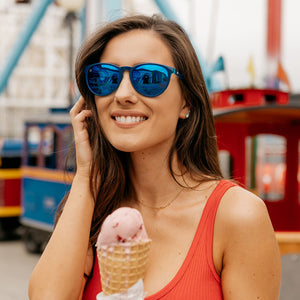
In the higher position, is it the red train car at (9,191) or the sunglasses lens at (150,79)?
the sunglasses lens at (150,79)

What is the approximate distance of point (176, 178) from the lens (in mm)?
1850

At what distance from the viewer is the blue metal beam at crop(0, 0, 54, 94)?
9867mm

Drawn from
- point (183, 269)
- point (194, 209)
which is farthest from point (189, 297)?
point (194, 209)

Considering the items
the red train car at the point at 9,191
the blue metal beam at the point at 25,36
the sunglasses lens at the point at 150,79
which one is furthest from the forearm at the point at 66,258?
the blue metal beam at the point at 25,36

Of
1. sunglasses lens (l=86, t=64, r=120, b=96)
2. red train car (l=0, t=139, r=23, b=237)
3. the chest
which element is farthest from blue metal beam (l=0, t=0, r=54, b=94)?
the chest

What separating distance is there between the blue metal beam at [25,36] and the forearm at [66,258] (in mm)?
8799

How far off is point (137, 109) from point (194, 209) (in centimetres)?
40

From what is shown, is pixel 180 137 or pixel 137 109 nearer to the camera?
pixel 137 109

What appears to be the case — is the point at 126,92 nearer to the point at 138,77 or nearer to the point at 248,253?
the point at 138,77

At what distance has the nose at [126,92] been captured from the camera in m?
1.66

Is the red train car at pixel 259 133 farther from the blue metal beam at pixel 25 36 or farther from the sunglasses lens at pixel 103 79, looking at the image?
the blue metal beam at pixel 25 36

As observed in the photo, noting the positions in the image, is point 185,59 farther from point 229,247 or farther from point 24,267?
point 24,267

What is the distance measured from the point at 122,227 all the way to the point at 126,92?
56cm

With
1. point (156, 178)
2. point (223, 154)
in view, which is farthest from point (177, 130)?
point (223, 154)
